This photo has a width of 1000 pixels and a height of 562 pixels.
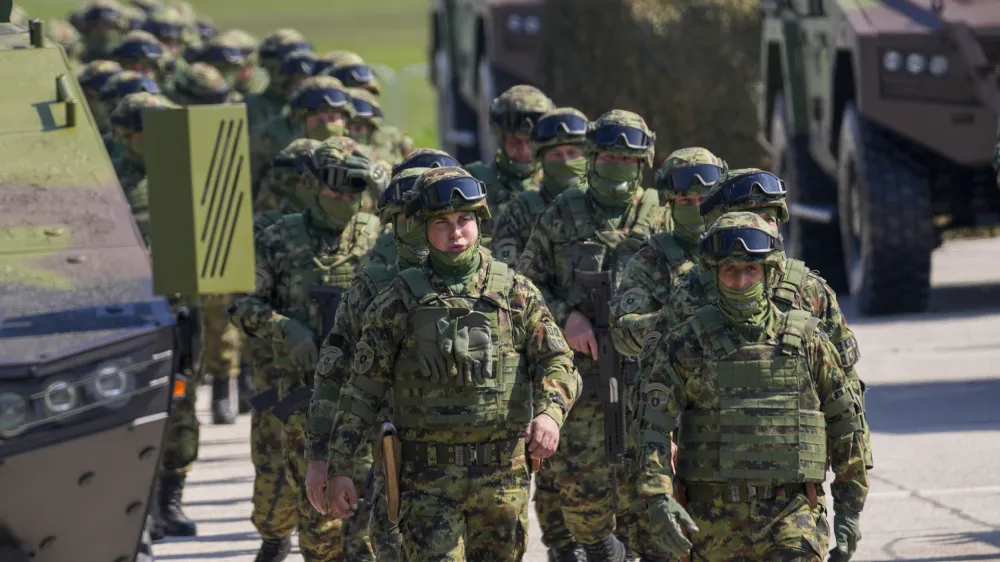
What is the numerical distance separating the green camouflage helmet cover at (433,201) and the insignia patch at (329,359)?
1.83 feet

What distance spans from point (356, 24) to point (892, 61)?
138 ft

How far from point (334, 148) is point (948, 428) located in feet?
14.8

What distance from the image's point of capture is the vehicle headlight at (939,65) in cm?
1417

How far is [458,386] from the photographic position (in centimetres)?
697

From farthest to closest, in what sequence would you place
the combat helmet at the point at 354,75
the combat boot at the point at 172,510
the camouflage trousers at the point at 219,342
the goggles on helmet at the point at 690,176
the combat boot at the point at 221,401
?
the combat boot at the point at 221,401
the camouflage trousers at the point at 219,342
the combat helmet at the point at 354,75
the combat boot at the point at 172,510
the goggles on helmet at the point at 690,176

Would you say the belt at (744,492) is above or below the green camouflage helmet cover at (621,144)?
below

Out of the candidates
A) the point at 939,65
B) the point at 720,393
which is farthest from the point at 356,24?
the point at 720,393

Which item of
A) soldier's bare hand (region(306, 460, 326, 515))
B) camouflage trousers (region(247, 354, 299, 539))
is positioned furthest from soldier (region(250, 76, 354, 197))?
soldier's bare hand (region(306, 460, 326, 515))

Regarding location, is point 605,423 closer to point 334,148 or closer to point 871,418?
point 334,148

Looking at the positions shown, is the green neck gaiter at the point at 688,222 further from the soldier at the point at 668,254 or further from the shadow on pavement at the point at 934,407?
the shadow on pavement at the point at 934,407

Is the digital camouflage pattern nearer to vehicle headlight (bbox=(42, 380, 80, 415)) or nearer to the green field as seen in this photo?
vehicle headlight (bbox=(42, 380, 80, 415))

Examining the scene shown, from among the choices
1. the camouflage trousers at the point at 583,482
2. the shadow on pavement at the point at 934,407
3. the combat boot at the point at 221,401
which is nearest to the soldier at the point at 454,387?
the camouflage trousers at the point at 583,482

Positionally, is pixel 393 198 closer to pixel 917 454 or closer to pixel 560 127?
pixel 560 127

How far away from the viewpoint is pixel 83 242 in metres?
7.43
